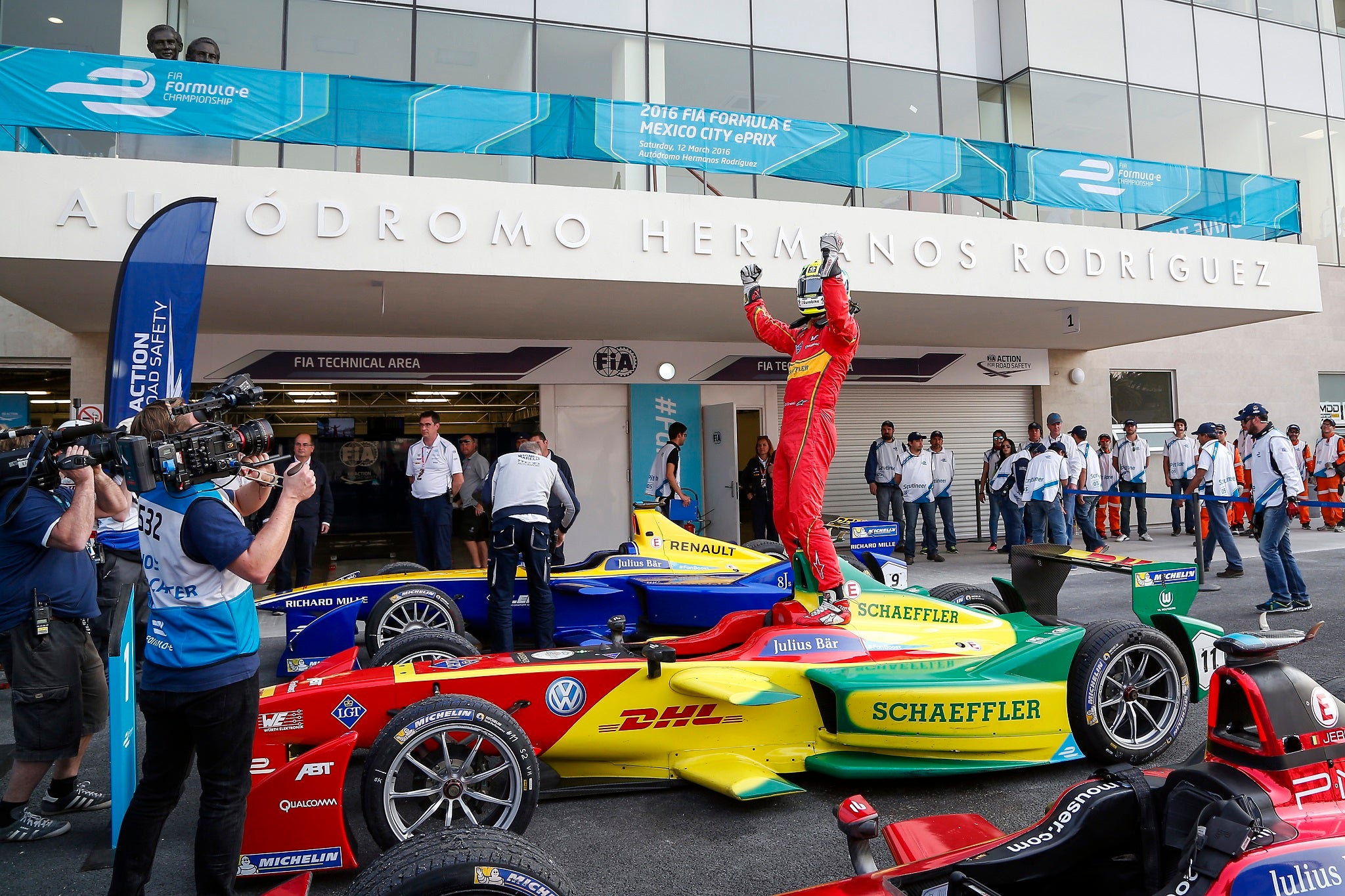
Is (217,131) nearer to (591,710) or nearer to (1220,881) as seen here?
(591,710)

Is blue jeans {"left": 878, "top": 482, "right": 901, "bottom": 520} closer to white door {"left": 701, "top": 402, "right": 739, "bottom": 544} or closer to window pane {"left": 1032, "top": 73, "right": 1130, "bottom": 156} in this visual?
white door {"left": 701, "top": 402, "right": 739, "bottom": 544}

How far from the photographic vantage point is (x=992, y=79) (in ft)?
45.4

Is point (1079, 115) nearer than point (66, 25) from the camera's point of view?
No

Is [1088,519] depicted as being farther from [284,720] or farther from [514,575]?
[284,720]

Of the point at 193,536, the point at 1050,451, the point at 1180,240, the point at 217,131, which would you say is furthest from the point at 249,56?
the point at 1180,240

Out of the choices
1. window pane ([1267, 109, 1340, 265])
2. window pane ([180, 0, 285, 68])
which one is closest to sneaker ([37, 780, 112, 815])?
window pane ([180, 0, 285, 68])

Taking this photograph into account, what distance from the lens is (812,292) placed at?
4.91 metres

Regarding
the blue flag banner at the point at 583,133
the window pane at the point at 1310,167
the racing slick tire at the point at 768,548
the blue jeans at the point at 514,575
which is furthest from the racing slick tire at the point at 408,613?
the window pane at the point at 1310,167

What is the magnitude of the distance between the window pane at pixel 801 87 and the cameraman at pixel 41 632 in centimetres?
1101

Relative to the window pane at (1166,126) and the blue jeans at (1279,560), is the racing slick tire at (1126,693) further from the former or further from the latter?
the window pane at (1166,126)

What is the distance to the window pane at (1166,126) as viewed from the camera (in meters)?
14.0

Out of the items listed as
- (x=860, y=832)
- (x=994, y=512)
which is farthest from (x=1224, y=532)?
(x=860, y=832)

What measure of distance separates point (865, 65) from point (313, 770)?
510 inches

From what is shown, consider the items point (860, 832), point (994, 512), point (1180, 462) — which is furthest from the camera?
point (1180, 462)
